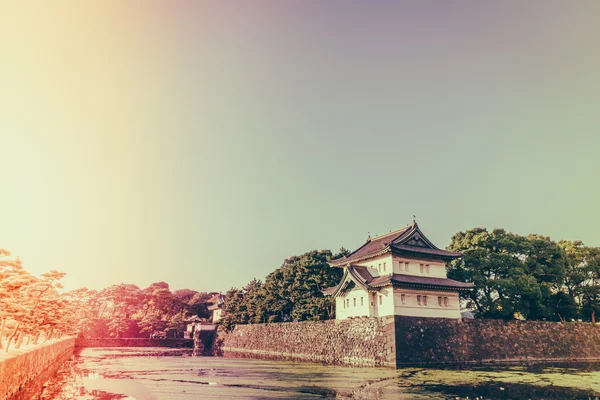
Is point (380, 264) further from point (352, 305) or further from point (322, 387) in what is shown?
point (322, 387)

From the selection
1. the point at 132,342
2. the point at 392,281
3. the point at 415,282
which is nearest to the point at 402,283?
the point at 392,281

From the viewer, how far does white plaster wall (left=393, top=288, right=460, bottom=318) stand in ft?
99.2

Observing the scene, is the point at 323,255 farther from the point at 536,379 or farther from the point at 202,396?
the point at 202,396

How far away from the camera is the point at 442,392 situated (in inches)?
570

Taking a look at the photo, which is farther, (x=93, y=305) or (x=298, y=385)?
(x=93, y=305)

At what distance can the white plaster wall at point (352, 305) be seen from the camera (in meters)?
32.3

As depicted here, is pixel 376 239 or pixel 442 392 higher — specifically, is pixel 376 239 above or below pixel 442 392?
above

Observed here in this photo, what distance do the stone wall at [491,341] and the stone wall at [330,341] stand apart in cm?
148

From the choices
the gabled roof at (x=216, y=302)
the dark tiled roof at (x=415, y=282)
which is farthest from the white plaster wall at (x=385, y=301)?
the gabled roof at (x=216, y=302)

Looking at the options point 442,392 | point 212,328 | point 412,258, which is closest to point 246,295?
point 212,328

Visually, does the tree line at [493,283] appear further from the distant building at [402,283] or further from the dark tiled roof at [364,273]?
the dark tiled roof at [364,273]

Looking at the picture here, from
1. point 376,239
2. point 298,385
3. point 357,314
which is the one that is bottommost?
point 298,385

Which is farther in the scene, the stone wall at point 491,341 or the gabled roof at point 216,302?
the gabled roof at point 216,302

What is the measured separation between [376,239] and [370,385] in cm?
2379
